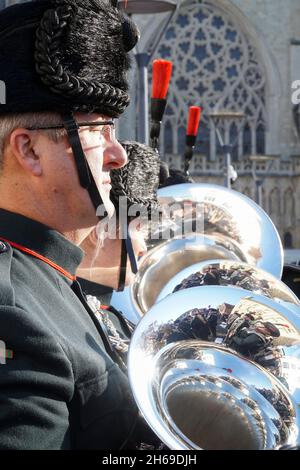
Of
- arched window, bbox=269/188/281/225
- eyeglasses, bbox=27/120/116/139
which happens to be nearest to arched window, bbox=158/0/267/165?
arched window, bbox=269/188/281/225

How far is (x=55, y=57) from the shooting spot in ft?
5.46

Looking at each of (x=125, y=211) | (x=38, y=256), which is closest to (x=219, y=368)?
(x=38, y=256)

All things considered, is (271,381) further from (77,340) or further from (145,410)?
(77,340)

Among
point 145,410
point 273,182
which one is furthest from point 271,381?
point 273,182

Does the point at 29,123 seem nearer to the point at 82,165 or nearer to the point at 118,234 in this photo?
the point at 82,165

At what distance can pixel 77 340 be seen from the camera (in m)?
1.62

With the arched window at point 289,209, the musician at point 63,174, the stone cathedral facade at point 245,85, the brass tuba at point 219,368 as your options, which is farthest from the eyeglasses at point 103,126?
the arched window at point 289,209

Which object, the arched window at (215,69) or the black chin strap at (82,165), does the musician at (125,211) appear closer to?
the black chin strap at (82,165)

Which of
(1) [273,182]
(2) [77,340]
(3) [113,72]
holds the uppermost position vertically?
(3) [113,72]

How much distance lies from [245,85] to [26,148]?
25712mm

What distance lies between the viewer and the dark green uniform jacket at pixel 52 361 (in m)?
1.42

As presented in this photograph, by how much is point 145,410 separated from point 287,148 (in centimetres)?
2576

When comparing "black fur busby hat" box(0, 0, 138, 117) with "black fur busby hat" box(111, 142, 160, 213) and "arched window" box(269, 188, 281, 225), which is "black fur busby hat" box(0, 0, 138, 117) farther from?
"arched window" box(269, 188, 281, 225)

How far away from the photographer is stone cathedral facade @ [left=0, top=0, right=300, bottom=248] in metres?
26.4
